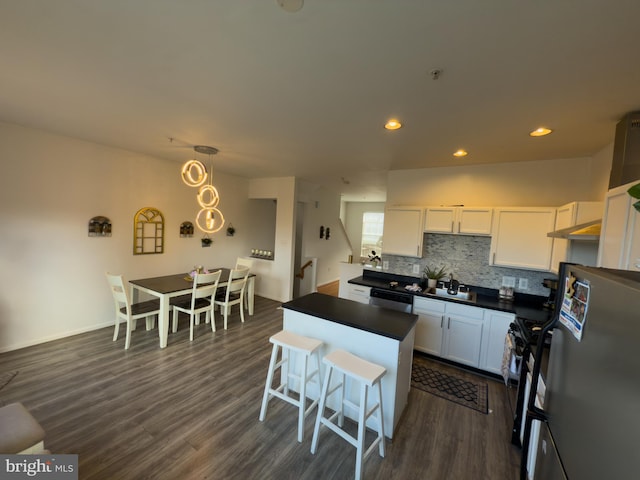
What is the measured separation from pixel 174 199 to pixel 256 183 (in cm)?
182

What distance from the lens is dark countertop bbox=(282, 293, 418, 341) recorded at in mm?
2043

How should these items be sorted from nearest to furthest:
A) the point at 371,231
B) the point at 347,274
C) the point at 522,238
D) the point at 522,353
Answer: the point at 522,353 → the point at 522,238 → the point at 347,274 → the point at 371,231

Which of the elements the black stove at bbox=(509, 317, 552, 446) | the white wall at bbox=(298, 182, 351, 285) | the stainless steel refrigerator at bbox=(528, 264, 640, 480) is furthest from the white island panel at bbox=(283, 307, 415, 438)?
the white wall at bbox=(298, 182, 351, 285)

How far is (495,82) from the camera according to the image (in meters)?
1.65

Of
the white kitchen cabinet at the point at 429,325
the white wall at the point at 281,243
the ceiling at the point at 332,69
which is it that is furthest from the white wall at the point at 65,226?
the white kitchen cabinet at the point at 429,325

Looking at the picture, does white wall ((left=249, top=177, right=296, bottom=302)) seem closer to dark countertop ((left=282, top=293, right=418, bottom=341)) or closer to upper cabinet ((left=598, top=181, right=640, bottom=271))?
dark countertop ((left=282, top=293, right=418, bottom=341))

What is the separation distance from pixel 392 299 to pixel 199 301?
2.87m

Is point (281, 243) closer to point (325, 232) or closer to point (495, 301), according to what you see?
point (325, 232)

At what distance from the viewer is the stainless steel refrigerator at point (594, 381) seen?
2.02ft

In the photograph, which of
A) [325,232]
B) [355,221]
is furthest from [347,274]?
[355,221]

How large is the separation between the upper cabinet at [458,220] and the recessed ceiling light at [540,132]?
1.01m

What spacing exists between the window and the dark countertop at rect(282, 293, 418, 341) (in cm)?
712

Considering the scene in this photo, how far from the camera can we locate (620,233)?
62.0 inches

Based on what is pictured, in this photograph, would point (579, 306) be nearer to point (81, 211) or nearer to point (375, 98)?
point (375, 98)
